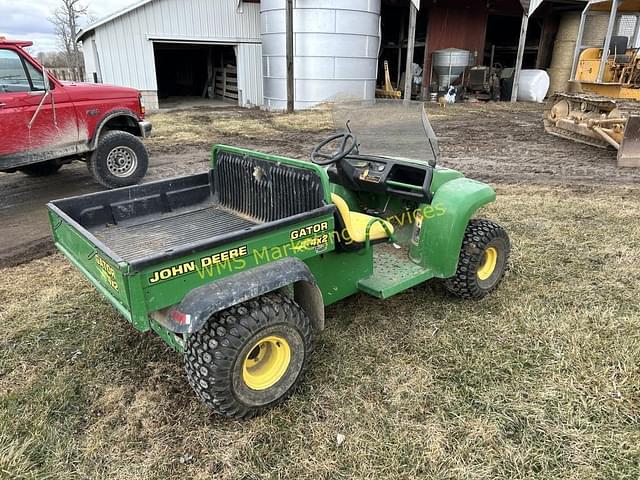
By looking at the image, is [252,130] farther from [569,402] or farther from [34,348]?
[569,402]

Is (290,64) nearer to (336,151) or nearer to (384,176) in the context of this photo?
(336,151)

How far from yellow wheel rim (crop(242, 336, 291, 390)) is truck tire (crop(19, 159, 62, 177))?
19.1 feet

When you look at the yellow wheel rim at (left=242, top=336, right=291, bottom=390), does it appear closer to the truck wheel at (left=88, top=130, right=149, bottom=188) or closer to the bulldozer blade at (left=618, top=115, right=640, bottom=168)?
the truck wheel at (left=88, top=130, right=149, bottom=188)

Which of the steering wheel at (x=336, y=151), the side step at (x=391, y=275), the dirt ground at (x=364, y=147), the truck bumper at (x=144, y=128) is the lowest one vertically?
the dirt ground at (x=364, y=147)

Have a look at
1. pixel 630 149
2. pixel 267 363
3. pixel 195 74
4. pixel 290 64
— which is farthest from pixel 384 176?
pixel 195 74

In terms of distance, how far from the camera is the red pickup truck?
597 centimetres

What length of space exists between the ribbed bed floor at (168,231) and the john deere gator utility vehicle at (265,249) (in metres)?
0.01

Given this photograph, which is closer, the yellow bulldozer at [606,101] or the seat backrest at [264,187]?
the seat backrest at [264,187]

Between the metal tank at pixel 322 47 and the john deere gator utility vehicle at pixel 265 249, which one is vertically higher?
the metal tank at pixel 322 47

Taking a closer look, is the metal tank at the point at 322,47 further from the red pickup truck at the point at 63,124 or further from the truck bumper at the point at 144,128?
the red pickup truck at the point at 63,124

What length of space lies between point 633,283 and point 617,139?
5844 mm

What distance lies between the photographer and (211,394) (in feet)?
8.10

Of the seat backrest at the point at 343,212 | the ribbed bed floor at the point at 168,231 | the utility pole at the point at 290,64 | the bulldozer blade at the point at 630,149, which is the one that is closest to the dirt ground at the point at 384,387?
the ribbed bed floor at the point at 168,231

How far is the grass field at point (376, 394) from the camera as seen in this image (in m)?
2.40
